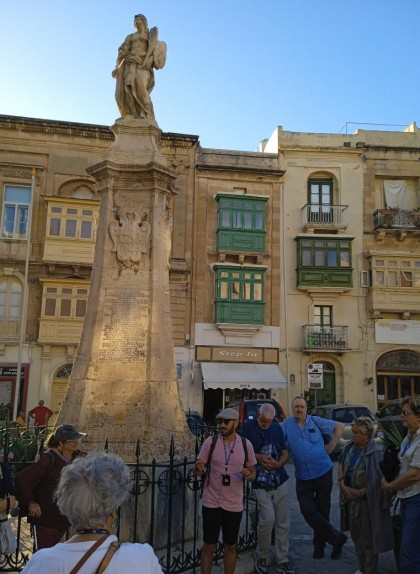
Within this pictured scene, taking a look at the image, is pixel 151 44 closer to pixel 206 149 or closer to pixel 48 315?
pixel 48 315

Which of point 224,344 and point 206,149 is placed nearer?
point 224,344

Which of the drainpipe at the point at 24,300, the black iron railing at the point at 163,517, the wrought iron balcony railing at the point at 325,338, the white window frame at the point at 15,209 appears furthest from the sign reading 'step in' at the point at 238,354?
the black iron railing at the point at 163,517

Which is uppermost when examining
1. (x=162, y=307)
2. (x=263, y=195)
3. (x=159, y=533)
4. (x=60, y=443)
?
(x=263, y=195)

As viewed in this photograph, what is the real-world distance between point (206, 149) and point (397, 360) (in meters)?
14.3

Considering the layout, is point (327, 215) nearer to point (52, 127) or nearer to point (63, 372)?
point (52, 127)

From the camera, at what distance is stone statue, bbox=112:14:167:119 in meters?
6.90

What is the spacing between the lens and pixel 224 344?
25.3 meters

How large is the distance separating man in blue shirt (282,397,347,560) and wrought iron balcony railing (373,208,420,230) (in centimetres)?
2277

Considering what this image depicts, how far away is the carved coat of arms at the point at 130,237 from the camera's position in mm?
6371

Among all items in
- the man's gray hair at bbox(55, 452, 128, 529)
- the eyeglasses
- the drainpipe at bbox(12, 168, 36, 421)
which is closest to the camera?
the man's gray hair at bbox(55, 452, 128, 529)

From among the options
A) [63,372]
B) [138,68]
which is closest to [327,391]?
[63,372]

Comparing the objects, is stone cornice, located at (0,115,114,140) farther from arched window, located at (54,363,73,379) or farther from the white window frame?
arched window, located at (54,363,73,379)

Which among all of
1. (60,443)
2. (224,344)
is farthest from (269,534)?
(224,344)

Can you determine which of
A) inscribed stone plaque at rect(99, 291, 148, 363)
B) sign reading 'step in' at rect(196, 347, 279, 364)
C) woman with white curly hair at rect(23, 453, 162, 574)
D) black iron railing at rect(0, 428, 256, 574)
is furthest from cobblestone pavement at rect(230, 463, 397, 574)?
sign reading 'step in' at rect(196, 347, 279, 364)
